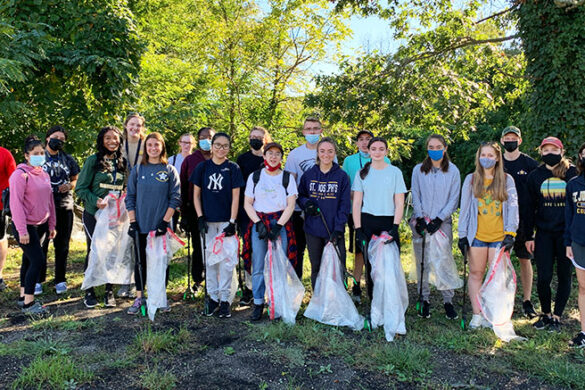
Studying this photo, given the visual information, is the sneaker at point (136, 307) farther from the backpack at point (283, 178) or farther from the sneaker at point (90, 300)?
the backpack at point (283, 178)

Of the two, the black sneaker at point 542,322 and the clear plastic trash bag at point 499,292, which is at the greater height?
the clear plastic trash bag at point 499,292

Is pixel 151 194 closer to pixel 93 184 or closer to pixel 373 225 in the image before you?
pixel 93 184

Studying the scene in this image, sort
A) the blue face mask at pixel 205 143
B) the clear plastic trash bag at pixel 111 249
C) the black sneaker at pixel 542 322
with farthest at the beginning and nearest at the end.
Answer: the blue face mask at pixel 205 143, the clear plastic trash bag at pixel 111 249, the black sneaker at pixel 542 322

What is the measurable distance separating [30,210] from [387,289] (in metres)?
3.84

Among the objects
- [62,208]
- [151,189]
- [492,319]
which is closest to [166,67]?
[62,208]

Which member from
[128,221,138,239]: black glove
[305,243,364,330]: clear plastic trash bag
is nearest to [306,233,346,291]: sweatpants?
[305,243,364,330]: clear plastic trash bag

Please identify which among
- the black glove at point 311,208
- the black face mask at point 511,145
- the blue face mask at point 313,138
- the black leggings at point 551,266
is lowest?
the black leggings at point 551,266

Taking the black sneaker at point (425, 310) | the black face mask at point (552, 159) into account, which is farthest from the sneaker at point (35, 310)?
the black face mask at point (552, 159)

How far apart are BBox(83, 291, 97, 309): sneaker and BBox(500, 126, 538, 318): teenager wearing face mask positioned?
4.66 m

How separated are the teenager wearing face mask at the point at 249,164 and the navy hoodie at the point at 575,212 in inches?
119

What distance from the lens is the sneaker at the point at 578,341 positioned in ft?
12.5

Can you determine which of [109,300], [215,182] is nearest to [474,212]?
[215,182]

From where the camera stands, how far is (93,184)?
15.6 feet

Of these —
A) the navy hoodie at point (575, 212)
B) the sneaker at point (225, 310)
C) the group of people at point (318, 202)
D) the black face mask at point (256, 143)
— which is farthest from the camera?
the black face mask at point (256, 143)
